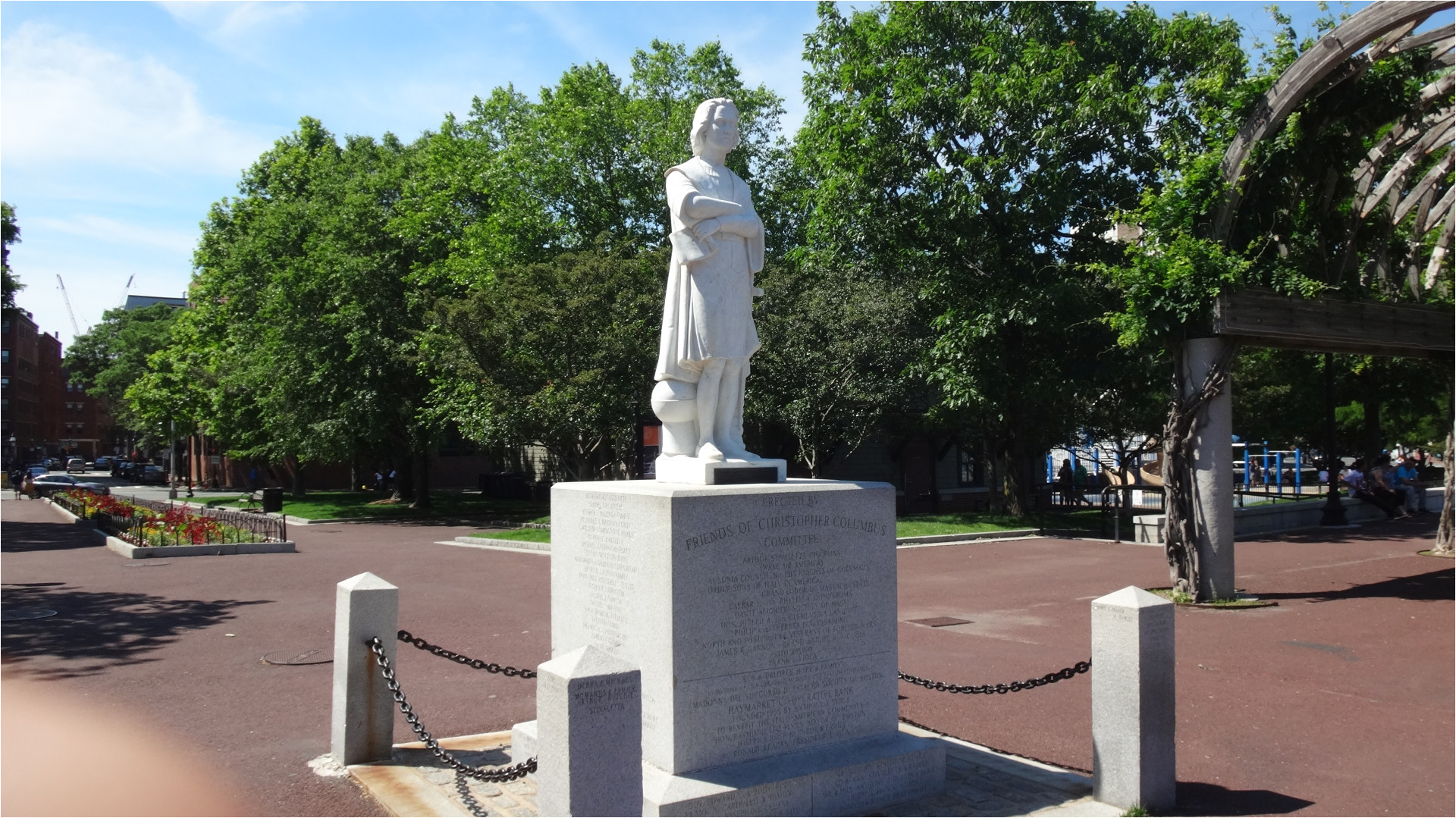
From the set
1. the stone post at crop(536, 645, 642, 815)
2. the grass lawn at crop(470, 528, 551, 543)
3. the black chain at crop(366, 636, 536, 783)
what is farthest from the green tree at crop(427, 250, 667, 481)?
the stone post at crop(536, 645, 642, 815)

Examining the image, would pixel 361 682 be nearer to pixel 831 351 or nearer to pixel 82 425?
pixel 831 351

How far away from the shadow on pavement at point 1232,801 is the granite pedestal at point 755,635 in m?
1.44

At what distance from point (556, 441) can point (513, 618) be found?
13.3 m

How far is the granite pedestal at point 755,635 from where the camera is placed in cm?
577

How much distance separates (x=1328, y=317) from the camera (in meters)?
13.3

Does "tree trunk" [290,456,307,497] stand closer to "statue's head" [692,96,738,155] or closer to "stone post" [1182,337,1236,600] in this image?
"stone post" [1182,337,1236,600]

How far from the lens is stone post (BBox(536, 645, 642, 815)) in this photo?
4.44 m

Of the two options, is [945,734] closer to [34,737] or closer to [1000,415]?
[34,737]

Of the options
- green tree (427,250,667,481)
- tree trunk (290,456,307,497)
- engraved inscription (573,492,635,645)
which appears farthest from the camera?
tree trunk (290,456,307,497)

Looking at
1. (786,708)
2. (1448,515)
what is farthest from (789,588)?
(1448,515)

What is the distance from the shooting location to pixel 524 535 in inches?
914

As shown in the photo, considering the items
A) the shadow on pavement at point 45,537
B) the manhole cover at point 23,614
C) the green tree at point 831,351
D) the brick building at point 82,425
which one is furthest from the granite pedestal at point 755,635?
the brick building at point 82,425

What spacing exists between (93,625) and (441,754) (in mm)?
8340

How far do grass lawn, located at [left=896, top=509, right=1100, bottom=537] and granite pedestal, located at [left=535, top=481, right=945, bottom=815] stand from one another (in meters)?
15.3
